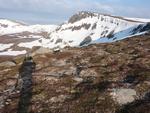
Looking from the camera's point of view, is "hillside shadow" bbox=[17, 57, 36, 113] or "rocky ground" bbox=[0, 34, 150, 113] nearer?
"rocky ground" bbox=[0, 34, 150, 113]

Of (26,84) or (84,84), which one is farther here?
(26,84)

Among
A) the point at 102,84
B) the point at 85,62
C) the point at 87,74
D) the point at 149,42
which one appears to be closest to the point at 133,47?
the point at 149,42

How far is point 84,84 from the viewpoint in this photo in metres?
39.2

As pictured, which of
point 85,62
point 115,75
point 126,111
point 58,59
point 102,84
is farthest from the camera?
point 58,59

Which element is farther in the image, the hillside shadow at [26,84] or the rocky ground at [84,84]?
the hillside shadow at [26,84]

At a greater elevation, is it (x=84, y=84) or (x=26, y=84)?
(x=84, y=84)

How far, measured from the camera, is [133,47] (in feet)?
200

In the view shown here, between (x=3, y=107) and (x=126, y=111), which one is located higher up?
(x=126, y=111)

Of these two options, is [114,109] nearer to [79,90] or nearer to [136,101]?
[136,101]

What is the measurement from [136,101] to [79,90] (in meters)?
7.33

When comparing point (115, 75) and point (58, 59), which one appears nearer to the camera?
point (115, 75)

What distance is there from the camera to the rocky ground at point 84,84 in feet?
107

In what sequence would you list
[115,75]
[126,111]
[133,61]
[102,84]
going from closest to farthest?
[126,111], [102,84], [115,75], [133,61]

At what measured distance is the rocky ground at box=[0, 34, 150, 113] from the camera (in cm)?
3255
